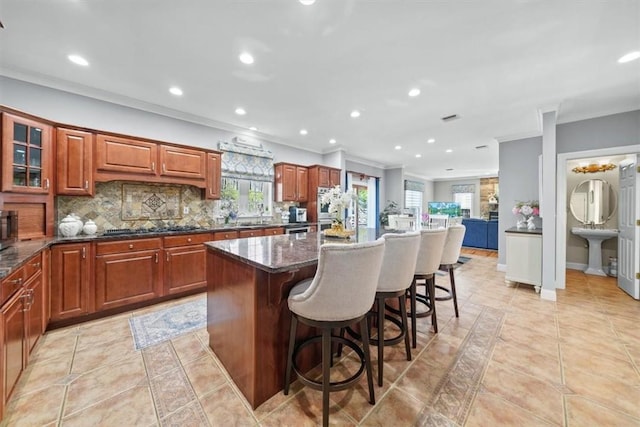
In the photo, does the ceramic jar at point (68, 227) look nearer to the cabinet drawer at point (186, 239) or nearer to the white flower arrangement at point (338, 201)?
the cabinet drawer at point (186, 239)

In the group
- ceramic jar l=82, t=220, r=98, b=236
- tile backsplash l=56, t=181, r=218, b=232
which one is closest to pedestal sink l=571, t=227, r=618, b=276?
tile backsplash l=56, t=181, r=218, b=232

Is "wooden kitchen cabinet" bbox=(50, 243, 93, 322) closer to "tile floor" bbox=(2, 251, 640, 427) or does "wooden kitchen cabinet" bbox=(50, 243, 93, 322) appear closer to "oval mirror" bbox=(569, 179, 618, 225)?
"tile floor" bbox=(2, 251, 640, 427)

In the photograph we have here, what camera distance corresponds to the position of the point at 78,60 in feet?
8.02

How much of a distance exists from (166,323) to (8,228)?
1.67m

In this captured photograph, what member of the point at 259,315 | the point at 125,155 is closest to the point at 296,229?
the point at 125,155

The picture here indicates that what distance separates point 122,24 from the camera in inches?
77.7

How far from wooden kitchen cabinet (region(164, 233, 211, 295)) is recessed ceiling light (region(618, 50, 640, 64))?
199 inches

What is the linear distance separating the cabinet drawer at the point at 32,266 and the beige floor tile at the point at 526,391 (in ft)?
11.4

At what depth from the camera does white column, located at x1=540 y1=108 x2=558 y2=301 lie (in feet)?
11.2

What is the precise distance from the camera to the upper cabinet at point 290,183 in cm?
500

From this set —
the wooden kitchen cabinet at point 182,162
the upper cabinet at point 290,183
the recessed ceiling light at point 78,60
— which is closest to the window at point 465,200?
the upper cabinet at point 290,183

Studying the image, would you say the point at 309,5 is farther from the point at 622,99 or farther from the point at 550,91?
the point at 622,99

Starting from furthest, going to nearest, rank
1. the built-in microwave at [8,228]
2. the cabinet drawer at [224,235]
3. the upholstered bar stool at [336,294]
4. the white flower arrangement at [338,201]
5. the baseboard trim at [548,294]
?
the cabinet drawer at [224,235] → the baseboard trim at [548,294] → the white flower arrangement at [338,201] → the built-in microwave at [8,228] → the upholstered bar stool at [336,294]

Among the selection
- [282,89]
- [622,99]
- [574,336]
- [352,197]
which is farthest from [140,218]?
[622,99]
